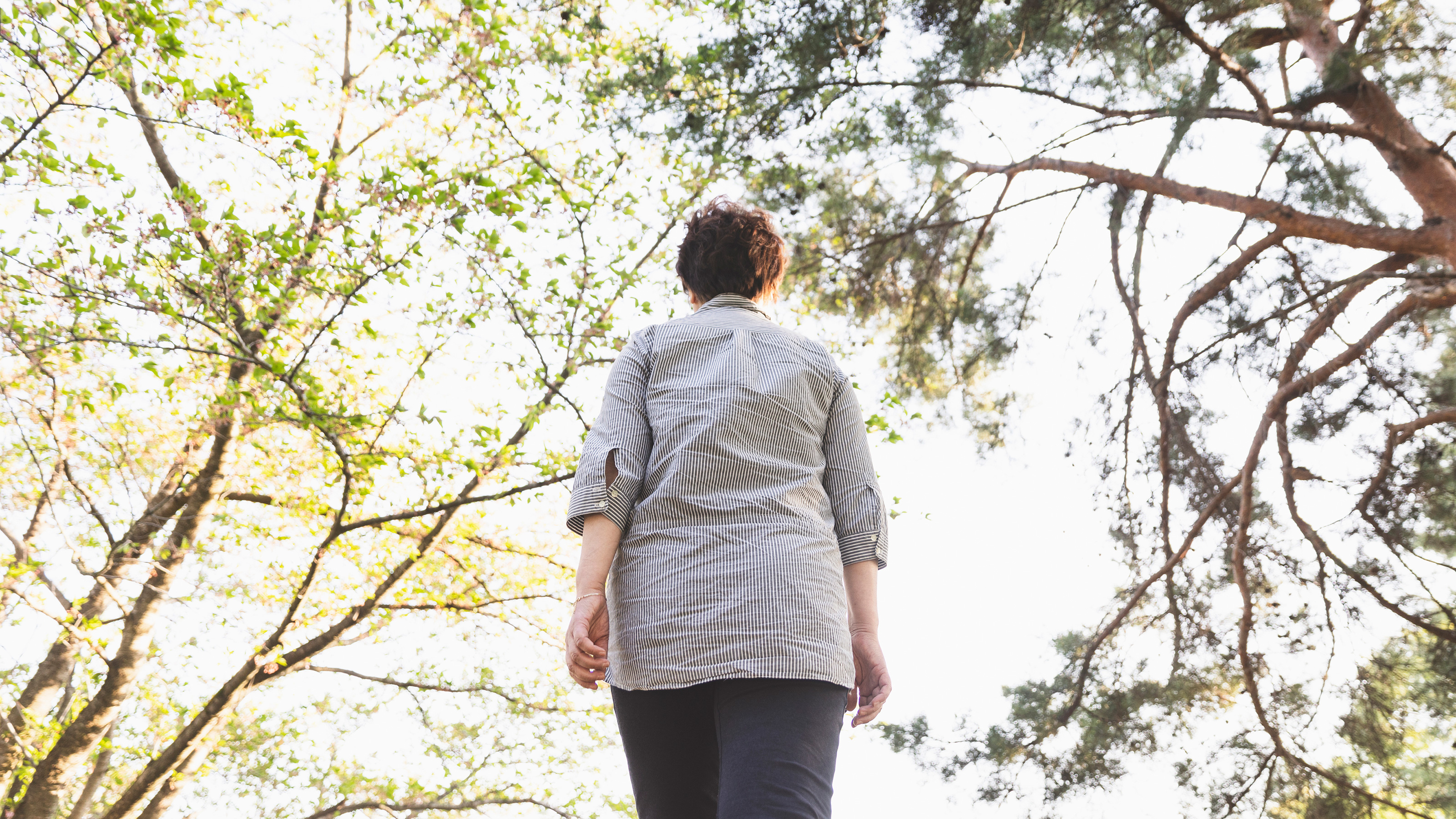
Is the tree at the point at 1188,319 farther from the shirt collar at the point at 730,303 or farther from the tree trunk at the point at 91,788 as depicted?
the tree trunk at the point at 91,788

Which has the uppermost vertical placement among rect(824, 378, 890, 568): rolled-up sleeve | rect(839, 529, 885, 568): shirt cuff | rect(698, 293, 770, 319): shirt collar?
rect(698, 293, 770, 319): shirt collar

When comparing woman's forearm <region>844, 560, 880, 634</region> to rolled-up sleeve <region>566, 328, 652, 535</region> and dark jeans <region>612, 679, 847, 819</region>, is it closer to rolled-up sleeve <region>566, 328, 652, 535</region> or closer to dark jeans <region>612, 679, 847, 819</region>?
dark jeans <region>612, 679, 847, 819</region>

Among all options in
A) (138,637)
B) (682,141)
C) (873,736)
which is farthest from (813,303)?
(138,637)

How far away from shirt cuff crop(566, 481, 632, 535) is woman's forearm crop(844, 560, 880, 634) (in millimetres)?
316

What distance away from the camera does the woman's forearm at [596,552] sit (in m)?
1.16

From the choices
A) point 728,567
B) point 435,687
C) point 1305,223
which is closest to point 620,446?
point 728,567

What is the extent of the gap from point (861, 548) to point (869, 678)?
172mm

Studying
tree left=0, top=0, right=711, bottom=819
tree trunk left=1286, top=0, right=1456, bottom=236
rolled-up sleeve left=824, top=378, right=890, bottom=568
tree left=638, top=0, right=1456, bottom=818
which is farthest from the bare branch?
tree trunk left=1286, top=0, right=1456, bottom=236

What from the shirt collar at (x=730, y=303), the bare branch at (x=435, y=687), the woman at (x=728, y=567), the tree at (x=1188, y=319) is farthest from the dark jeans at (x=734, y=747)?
the bare branch at (x=435, y=687)

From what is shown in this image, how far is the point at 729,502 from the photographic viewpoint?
3.74ft

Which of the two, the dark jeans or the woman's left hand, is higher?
the woman's left hand

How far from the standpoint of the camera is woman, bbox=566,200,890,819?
104 centimetres

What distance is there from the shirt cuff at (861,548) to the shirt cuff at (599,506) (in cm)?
30

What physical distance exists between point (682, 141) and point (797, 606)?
377 centimetres
